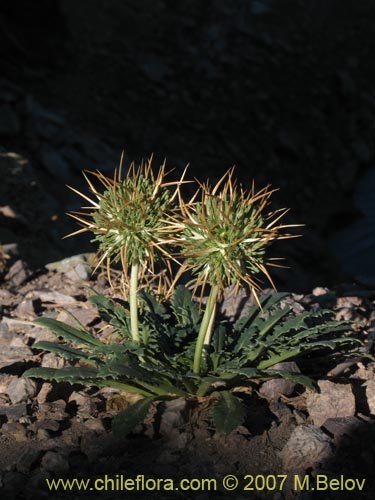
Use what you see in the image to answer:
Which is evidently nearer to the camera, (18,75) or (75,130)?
(75,130)

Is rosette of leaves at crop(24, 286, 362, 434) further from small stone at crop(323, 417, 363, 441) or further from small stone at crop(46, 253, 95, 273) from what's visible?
small stone at crop(46, 253, 95, 273)

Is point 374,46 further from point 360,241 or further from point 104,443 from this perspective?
point 104,443

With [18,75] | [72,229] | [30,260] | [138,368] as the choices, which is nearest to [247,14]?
[18,75]

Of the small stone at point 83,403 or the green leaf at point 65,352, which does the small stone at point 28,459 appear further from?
the green leaf at point 65,352

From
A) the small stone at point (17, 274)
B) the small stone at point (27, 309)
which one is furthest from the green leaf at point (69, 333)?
the small stone at point (17, 274)

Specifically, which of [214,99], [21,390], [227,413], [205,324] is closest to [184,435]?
[227,413]

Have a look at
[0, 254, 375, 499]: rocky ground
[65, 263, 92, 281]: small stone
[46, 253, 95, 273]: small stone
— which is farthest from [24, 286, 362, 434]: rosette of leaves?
[46, 253, 95, 273]: small stone
